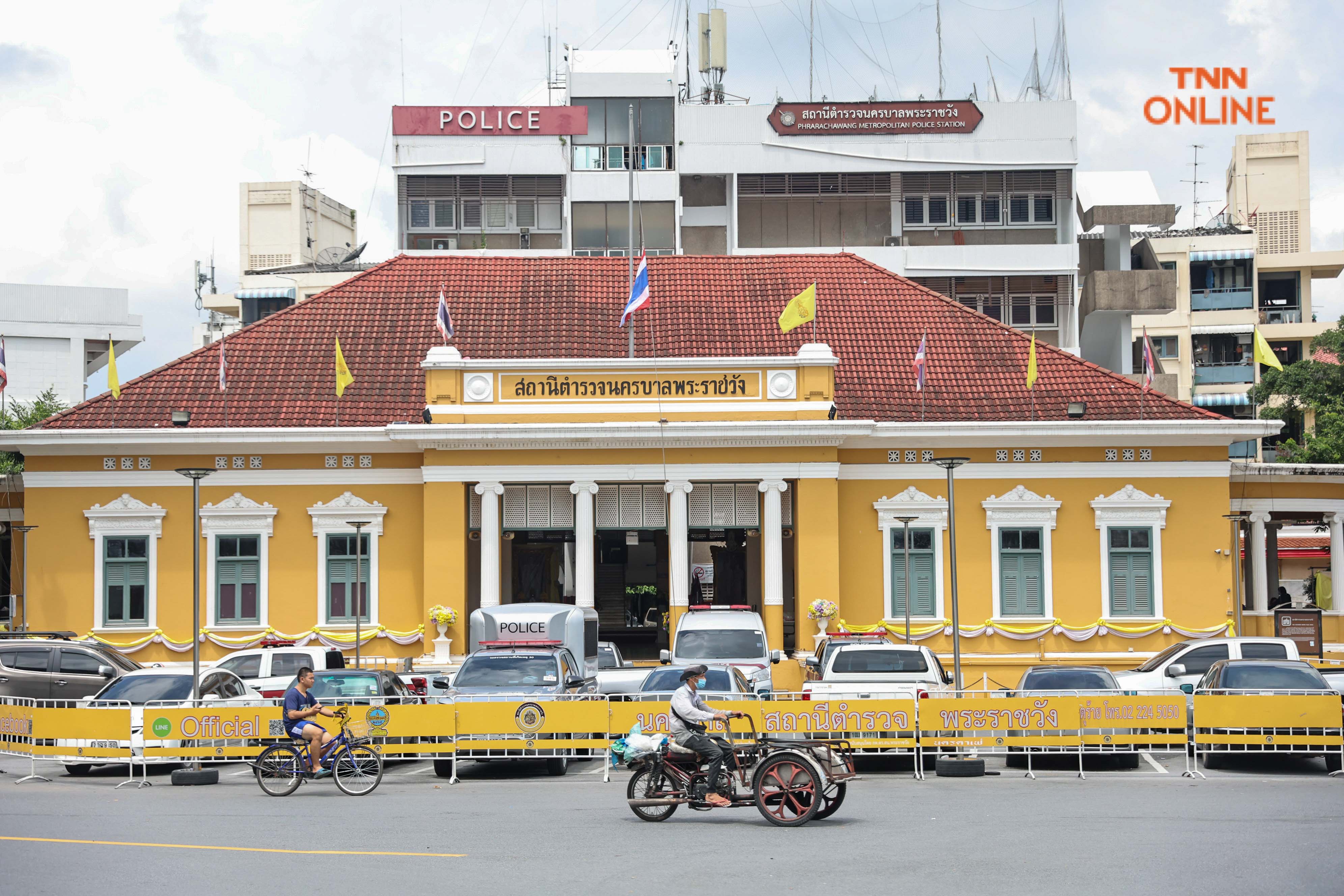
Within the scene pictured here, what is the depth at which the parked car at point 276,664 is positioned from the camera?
25.0 meters

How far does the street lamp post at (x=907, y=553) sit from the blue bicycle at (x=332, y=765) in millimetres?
14696

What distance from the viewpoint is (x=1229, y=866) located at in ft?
41.0

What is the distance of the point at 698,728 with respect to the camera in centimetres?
1540

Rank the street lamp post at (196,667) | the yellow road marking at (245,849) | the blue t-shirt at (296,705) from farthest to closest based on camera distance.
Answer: the street lamp post at (196,667) < the blue t-shirt at (296,705) < the yellow road marking at (245,849)

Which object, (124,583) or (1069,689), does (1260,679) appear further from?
(124,583)

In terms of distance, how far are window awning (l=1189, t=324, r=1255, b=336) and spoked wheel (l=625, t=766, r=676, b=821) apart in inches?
2159

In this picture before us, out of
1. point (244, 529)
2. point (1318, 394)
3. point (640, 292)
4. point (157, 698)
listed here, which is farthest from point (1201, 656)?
point (1318, 394)

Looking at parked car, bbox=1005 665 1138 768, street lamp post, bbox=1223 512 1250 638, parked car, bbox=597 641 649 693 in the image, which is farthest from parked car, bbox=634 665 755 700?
street lamp post, bbox=1223 512 1250 638

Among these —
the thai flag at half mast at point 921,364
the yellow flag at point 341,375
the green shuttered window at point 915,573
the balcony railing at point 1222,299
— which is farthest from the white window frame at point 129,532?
the balcony railing at point 1222,299

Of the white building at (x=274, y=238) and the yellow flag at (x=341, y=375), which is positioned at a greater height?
the white building at (x=274, y=238)

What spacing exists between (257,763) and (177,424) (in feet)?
51.8

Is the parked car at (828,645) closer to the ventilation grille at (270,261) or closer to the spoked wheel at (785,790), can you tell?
the spoked wheel at (785,790)

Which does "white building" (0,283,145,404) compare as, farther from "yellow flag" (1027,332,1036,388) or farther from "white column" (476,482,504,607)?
"yellow flag" (1027,332,1036,388)

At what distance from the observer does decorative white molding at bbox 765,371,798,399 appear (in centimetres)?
3148
